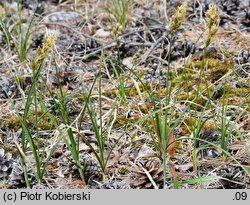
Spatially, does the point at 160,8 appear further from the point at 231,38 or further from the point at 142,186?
the point at 142,186

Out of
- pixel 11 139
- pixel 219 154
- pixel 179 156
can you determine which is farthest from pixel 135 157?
pixel 11 139

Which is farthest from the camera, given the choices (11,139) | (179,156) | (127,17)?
(127,17)

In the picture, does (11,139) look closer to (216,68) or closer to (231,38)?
(216,68)

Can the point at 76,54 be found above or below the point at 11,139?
above

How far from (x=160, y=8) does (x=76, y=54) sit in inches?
34.6

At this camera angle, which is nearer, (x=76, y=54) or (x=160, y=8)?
(x=76, y=54)

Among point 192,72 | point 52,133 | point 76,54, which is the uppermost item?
point 76,54

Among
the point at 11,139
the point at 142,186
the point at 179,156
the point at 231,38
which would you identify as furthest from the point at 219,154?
the point at 231,38

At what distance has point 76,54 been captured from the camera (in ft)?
12.4
